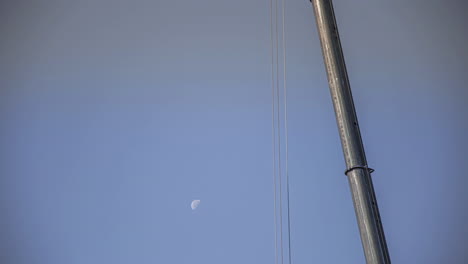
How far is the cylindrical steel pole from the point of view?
12.3 feet

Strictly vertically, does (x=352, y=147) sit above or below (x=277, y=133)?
below

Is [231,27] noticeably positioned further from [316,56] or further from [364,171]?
[364,171]

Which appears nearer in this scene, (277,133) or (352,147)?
(352,147)

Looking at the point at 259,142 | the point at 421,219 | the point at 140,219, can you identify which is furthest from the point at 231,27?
the point at 421,219

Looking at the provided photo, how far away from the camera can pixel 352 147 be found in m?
3.96

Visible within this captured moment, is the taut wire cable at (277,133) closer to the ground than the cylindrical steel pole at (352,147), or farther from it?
farther from it

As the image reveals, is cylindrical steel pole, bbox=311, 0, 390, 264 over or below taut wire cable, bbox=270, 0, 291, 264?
below

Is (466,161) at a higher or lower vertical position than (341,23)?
lower

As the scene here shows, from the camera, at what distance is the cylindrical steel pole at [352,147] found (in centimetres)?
375

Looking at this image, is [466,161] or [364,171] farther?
[466,161]

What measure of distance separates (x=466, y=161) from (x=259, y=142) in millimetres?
2134

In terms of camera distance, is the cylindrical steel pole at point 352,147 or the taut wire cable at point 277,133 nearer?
the cylindrical steel pole at point 352,147

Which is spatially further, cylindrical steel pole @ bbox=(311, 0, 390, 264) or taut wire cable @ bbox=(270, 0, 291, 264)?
taut wire cable @ bbox=(270, 0, 291, 264)

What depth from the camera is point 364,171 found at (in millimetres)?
3939
